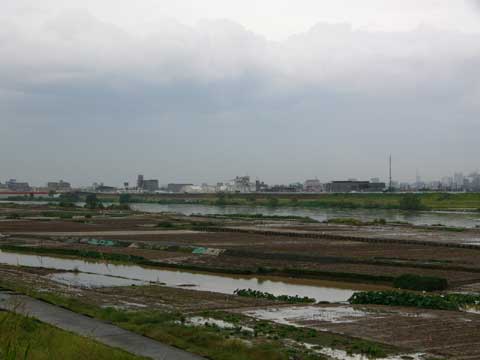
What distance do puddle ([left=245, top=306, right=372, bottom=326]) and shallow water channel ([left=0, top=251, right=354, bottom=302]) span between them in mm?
3388

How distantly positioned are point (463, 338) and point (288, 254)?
2017 cm

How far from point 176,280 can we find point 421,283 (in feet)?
30.3

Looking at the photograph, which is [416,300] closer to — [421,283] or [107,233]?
[421,283]

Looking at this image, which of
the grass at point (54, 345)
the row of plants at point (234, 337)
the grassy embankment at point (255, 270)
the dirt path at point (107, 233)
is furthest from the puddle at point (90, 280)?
the dirt path at point (107, 233)

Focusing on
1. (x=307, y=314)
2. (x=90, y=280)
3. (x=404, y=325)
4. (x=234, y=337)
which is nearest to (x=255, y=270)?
(x=90, y=280)

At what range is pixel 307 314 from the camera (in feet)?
57.0

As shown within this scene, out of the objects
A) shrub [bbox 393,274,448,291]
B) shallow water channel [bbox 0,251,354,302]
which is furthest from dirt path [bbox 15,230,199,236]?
shrub [bbox 393,274,448,291]

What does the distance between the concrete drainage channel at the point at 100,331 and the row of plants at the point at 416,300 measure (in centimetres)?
846

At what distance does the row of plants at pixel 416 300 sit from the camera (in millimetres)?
18672

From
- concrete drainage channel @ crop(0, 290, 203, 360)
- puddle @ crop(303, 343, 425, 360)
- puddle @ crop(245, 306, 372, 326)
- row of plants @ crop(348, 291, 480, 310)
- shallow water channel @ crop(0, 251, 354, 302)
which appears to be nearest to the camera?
concrete drainage channel @ crop(0, 290, 203, 360)

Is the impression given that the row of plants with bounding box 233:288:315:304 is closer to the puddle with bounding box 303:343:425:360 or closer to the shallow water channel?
the shallow water channel

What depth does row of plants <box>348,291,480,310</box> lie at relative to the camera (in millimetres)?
18672

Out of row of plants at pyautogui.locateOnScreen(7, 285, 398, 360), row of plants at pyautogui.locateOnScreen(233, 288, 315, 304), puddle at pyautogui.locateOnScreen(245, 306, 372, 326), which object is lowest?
row of plants at pyautogui.locateOnScreen(233, 288, 315, 304)

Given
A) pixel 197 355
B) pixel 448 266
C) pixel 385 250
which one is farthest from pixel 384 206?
pixel 197 355
